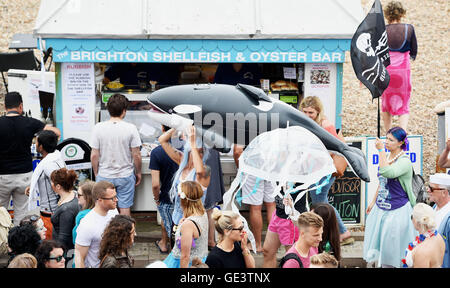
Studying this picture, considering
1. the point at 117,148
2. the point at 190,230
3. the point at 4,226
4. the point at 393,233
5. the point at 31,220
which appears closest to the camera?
the point at 31,220

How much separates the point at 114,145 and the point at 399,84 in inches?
145

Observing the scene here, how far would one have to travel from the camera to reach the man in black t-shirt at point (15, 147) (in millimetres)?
6746

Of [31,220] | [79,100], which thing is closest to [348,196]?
[79,100]

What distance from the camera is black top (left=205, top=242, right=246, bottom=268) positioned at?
460 centimetres

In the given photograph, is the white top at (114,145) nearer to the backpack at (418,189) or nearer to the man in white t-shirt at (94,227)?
the man in white t-shirt at (94,227)

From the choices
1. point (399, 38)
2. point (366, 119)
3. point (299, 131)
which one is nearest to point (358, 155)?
point (299, 131)

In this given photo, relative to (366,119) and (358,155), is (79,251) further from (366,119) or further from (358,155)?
(366,119)

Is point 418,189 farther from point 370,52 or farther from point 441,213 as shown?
point 370,52

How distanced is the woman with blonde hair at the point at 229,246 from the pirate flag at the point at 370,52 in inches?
92.3

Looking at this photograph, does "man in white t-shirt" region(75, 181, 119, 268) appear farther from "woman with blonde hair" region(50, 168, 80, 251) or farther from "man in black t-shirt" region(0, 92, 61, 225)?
"man in black t-shirt" region(0, 92, 61, 225)

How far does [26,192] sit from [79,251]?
2.14m

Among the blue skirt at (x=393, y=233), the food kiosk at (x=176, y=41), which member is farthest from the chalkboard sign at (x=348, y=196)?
the blue skirt at (x=393, y=233)

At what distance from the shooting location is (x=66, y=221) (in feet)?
17.6

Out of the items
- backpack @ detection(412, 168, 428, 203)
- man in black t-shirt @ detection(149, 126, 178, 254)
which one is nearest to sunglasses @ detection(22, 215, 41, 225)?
man in black t-shirt @ detection(149, 126, 178, 254)
